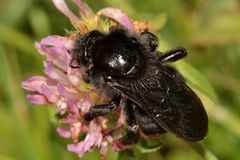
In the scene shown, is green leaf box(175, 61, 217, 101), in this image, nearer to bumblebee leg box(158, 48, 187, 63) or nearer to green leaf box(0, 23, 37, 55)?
bumblebee leg box(158, 48, 187, 63)

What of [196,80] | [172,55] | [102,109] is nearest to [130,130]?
[102,109]

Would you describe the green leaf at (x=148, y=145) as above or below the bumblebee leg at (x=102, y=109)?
below

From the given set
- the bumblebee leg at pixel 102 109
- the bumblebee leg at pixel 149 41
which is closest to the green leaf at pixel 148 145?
the bumblebee leg at pixel 102 109

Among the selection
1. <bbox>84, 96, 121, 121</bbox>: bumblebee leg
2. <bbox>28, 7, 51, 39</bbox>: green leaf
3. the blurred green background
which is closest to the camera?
<bbox>84, 96, 121, 121</bbox>: bumblebee leg

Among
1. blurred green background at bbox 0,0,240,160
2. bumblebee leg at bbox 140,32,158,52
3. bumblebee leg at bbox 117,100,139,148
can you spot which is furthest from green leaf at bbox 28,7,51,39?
bumblebee leg at bbox 117,100,139,148

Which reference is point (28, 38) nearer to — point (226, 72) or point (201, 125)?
point (226, 72)

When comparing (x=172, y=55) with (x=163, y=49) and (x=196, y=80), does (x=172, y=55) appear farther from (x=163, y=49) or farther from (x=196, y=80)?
(x=163, y=49)

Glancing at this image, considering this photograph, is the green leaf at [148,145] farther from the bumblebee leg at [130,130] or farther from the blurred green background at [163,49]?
the blurred green background at [163,49]

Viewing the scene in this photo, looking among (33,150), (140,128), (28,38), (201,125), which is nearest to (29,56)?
(28,38)
